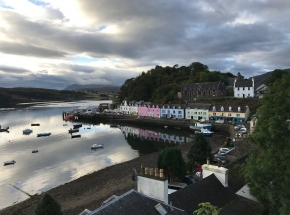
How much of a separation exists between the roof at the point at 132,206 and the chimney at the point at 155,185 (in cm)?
38

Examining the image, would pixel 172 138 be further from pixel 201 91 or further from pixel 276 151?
pixel 276 151

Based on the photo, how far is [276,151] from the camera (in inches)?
346

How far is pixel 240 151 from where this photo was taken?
782 inches

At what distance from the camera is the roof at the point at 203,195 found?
10242 millimetres

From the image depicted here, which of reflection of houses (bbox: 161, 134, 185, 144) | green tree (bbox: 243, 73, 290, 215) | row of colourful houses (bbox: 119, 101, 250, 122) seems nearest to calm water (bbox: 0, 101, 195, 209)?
reflection of houses (bbox: 161, 134, 185, 144)

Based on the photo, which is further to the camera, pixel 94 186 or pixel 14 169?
pixel 14 169

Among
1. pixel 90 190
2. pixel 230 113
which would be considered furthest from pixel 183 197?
pixel 230 113

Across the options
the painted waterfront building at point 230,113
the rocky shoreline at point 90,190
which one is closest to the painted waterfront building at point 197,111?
the painted waterfront building at point 230,113

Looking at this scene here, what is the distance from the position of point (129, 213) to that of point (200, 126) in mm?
47323

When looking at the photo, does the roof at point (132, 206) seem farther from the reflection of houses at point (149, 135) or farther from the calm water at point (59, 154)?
the reflection of houses at point (149, 135)

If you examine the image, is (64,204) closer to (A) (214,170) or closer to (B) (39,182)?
(B) (39,182)

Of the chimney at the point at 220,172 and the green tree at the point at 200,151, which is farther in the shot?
the green tree at the point at 200,151

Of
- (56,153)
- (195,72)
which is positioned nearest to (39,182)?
(56,153)

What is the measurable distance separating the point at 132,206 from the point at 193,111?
188 feet
